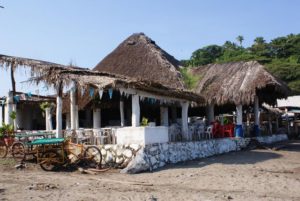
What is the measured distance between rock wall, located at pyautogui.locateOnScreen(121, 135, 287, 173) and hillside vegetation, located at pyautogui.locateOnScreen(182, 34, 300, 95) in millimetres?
22543

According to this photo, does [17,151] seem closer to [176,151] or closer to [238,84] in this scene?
[176,151]

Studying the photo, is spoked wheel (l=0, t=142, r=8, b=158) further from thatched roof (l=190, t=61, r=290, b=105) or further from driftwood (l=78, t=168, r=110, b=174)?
thatched roof (l=190, t=61, r=290, b=105)

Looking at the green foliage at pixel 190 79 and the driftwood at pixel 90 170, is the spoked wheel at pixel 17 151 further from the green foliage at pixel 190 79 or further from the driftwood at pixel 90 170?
the green foliage at pixel 190 79

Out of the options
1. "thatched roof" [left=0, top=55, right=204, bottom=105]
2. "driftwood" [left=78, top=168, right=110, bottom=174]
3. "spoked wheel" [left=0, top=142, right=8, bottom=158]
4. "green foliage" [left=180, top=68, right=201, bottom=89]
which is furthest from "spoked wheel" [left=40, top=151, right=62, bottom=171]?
"green foliage" [left=180, top=68, right=201, bottom=89]

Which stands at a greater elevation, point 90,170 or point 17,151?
point 17,151

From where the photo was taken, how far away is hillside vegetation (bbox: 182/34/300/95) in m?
40.3

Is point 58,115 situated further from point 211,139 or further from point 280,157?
point 280,157

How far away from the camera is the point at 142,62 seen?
18.4 metres

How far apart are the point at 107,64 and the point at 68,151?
901cm

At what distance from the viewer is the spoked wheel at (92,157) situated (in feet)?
38.5

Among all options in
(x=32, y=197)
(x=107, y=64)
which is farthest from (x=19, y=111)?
(x=32, y=197)

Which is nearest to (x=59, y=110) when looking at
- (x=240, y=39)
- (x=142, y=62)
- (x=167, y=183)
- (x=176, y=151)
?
(x=176, y=151)

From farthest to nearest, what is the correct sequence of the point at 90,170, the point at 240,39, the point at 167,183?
1. the point at 240,39
2. the point at 90,170
3. the point at 167,183

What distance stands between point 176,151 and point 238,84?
709 centimetres
